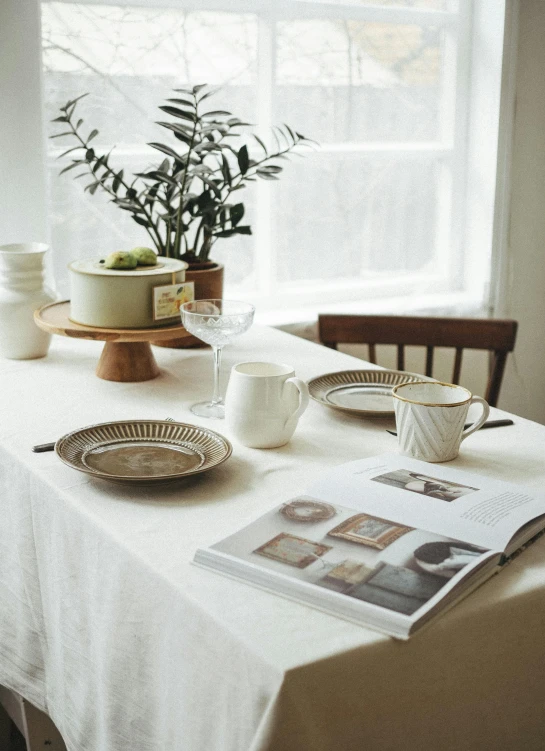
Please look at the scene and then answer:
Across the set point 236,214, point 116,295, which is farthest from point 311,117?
point 116,295

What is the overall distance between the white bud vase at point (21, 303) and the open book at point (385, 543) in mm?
787

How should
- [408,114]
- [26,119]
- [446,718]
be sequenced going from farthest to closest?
[408,114]
[26,119]
[446,718]

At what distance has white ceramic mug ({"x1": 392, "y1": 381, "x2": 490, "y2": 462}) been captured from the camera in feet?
3.47

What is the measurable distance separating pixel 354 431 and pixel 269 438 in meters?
0.16

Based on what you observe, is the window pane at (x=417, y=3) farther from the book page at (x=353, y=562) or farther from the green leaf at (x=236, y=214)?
the book page at (x=353, y=562)

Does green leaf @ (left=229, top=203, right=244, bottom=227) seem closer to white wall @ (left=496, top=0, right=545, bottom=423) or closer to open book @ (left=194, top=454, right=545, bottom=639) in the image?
open book @ (left=194, top=454, right=545, bottom=639)

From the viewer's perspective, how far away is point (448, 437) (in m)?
1.07

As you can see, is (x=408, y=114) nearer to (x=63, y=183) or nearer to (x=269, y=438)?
(x=63, y=183)

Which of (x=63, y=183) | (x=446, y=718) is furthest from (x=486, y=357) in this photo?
(x=446, y=718)

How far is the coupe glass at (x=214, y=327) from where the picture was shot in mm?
1247

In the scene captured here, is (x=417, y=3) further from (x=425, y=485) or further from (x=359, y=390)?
(x=425, y=485)

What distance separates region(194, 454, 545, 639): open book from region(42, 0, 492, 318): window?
1493 millimetres

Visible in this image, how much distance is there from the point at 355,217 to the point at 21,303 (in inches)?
53.2

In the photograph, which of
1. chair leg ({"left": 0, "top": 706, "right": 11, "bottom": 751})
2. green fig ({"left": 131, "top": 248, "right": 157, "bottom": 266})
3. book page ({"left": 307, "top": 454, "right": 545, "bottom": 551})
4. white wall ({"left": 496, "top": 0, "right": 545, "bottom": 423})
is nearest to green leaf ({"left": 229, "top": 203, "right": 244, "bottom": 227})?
green fig ({"left": 131, "top": 248, "right": 157, "bottom": 266})
